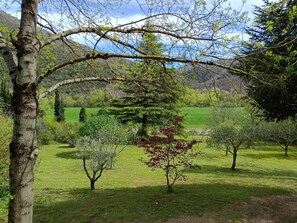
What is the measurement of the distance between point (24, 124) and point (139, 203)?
883 centimetres

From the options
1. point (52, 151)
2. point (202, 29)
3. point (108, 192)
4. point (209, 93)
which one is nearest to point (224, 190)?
point (108, 192)

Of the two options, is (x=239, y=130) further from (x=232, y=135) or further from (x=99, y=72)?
(x=99, y=72)

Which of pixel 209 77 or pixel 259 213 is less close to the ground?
pixel 209 77

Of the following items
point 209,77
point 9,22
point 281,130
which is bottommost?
point 281,130

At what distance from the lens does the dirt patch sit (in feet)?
31.1

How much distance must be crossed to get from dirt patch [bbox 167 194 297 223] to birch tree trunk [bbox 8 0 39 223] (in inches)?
277

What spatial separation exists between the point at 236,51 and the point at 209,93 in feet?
2.46

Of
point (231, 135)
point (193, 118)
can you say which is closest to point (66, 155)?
point (231, 135)

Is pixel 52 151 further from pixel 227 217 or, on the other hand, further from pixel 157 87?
pixel 157 87

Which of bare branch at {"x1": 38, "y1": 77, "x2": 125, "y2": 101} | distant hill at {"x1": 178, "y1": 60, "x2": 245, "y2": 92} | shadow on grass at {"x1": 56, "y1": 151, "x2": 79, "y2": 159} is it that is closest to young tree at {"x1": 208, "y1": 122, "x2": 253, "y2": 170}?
shadow on grass at {"x1": 56, "y1": 151, "x2": 79, "y2": 159}

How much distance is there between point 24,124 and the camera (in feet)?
10.3

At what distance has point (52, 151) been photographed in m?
32.7

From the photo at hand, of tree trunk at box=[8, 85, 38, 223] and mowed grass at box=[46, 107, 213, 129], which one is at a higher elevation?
mowed grass at box=[46, 107, 213, 129]

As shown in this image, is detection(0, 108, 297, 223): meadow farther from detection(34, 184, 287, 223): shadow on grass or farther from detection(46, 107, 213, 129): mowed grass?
detection(46, 107, 213, 129): mowed grass
